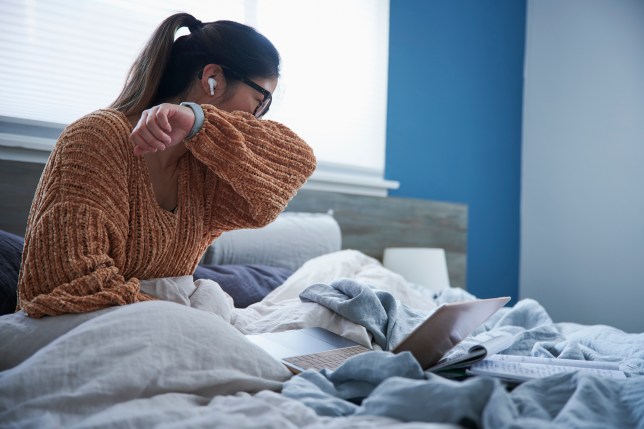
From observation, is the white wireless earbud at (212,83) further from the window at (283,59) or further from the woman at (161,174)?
the window at (283,59)

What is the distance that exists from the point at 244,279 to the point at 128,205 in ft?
2.15

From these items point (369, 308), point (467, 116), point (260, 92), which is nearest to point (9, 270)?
point (260, 92)

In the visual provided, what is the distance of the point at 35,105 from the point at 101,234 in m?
1.24

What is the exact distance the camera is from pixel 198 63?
1.16 meters

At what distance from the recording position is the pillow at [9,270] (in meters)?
1.14

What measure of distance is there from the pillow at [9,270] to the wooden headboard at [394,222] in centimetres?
120

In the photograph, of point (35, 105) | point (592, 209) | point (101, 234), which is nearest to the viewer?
point (101, 234)

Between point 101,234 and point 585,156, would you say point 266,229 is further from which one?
point 585,156

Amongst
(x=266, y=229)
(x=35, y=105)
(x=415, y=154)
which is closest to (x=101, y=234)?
(x=266, y=229)

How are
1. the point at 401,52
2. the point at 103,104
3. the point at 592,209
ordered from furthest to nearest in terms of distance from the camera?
the point at 592,209 → the point at 401,52 → the point at 103,104

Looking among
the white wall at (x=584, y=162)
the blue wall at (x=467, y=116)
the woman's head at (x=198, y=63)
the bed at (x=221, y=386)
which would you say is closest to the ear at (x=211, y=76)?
the woman's head at (x=198, y=63)

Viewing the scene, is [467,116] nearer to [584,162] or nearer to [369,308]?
[584,162]

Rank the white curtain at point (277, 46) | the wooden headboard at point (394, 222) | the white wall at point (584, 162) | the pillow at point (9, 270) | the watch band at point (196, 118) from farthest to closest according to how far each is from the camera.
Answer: the white wall at point (584, 162) < the wooden headboard at point (394, 222) < the white curtain at point (277, 46) < the pillow at point (9, 270) < the watch band at point (196, 118)

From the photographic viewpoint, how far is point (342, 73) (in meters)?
2.72
